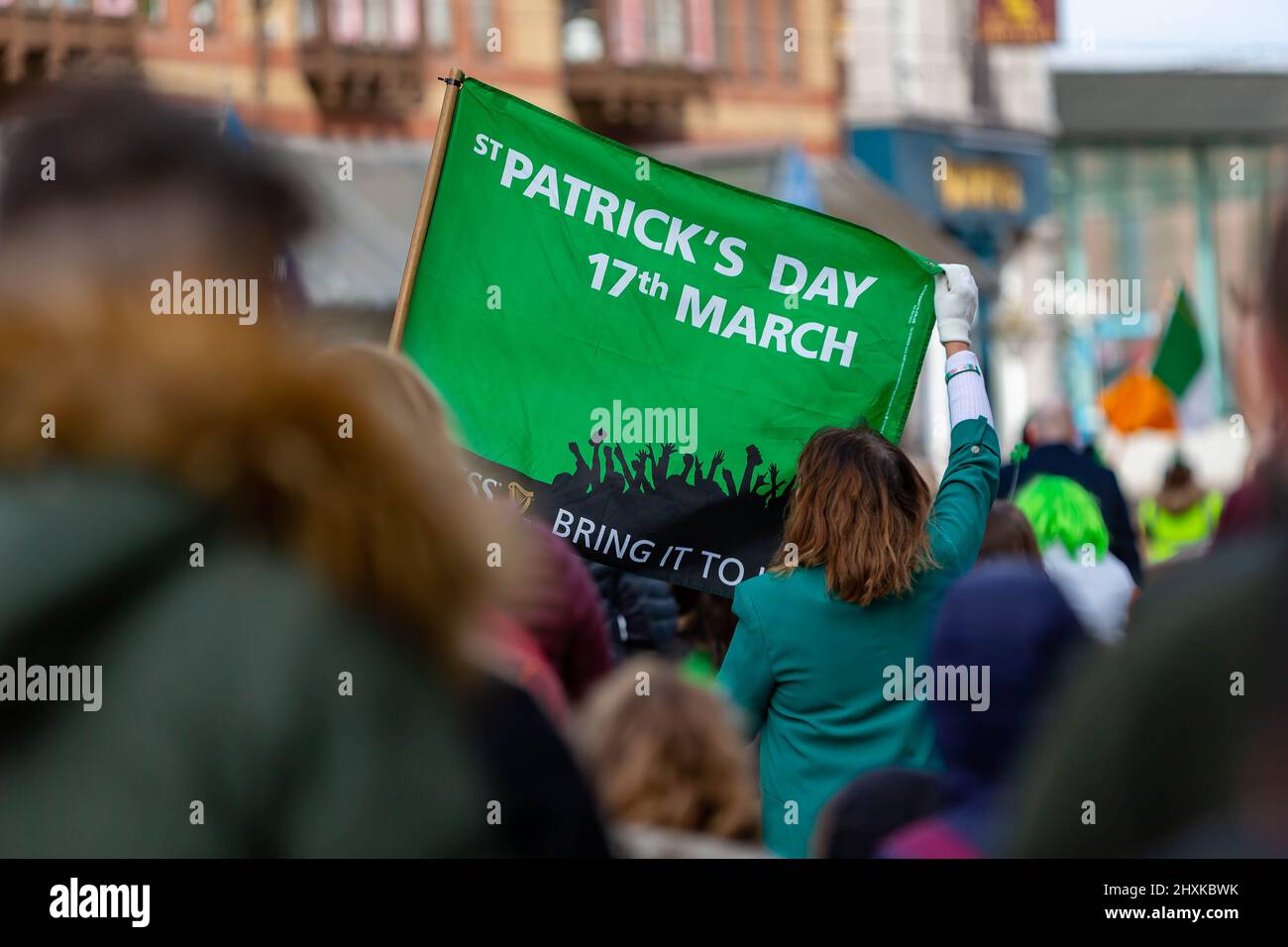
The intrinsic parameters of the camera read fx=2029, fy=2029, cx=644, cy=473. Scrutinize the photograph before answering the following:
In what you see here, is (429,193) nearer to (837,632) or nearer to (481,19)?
(837,632)

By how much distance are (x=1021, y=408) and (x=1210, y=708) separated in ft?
94.2

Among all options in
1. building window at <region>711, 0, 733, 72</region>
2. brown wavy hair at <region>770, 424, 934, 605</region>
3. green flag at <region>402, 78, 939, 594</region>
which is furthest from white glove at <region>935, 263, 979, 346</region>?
building window at <region>711, 0, 733, 72</region>

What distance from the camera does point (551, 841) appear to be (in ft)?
6.24

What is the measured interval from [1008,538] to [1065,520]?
101cm

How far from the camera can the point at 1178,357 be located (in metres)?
13.8

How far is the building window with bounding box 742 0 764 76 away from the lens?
25.3 m

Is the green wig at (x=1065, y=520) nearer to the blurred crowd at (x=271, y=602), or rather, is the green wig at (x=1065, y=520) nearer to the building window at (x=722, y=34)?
the blurred crowd at (x=271, y=602)

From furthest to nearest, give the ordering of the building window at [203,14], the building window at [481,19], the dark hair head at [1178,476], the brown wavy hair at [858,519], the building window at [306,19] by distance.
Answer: the building window at [481,19] < the building window at [306,19] < the building window at [203,14] < the dark hair head at [1178,476] < the brown wavy hair at [858,519]

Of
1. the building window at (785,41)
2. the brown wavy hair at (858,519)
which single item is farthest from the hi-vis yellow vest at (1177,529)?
the building window at (785,41)

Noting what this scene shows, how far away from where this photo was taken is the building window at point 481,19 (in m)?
21.9

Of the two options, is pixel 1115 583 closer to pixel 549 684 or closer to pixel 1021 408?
pixel 549 684

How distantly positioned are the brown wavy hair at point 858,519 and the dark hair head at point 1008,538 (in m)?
1.35

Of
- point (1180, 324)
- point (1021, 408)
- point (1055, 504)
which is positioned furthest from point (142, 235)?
point (1021, 408)

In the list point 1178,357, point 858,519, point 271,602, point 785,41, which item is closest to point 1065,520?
point 858,519
